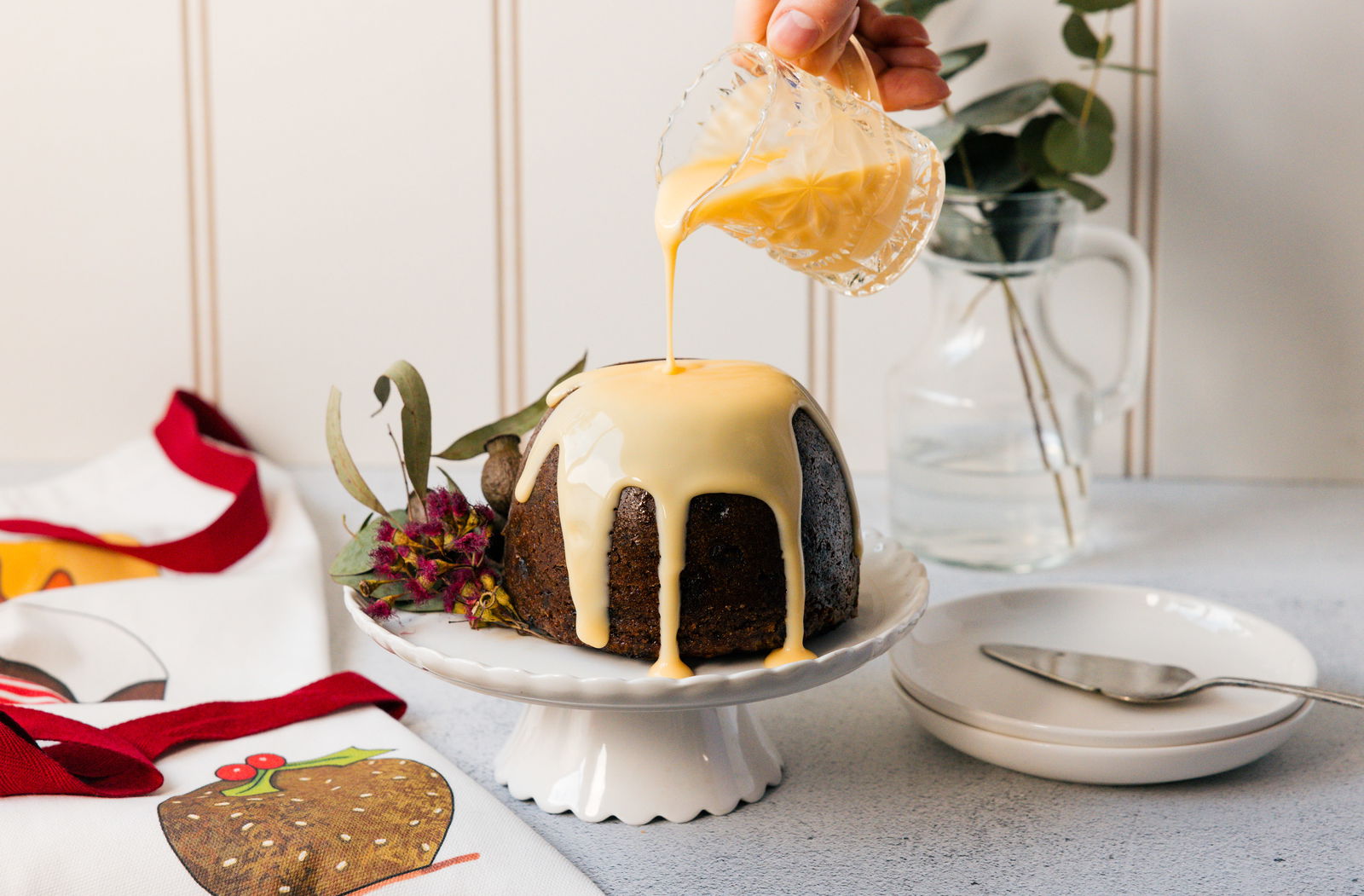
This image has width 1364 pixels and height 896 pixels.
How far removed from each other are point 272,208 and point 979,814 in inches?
44.4

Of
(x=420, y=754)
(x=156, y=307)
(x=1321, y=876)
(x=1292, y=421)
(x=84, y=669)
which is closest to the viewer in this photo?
(x=1321, y=876)

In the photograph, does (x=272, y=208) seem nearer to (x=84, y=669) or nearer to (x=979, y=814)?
(x=84, y=669)

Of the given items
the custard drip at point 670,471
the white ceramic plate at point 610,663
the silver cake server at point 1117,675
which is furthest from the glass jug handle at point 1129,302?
the custard drip at point 670,471

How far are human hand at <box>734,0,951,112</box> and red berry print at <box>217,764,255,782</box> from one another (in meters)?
0.54

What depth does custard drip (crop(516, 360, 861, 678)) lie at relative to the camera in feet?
2.18

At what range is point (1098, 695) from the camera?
2.62 feet

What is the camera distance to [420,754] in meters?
0.74

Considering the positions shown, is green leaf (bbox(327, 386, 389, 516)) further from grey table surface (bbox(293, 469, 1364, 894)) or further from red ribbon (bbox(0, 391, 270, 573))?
red ribbon (bbox(0, 391, 270, 573))

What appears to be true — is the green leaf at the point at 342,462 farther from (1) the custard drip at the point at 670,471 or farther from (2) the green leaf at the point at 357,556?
(1) the custard drip at the point at 670,471

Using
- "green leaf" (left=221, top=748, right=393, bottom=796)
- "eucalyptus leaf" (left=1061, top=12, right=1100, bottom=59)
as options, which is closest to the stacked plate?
"green leaf" (left=221, top=748, right=393, bottom=796)

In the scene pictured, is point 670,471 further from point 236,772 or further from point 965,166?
point 965,166

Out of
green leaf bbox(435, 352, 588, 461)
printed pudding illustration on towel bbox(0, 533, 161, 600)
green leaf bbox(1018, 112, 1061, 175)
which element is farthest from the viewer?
green leaf bbox(1018, 112, 1061, 175)

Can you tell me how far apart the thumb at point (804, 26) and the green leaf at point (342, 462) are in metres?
0.35

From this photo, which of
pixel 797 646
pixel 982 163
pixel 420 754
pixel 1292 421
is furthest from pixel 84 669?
pixel 1292 421
